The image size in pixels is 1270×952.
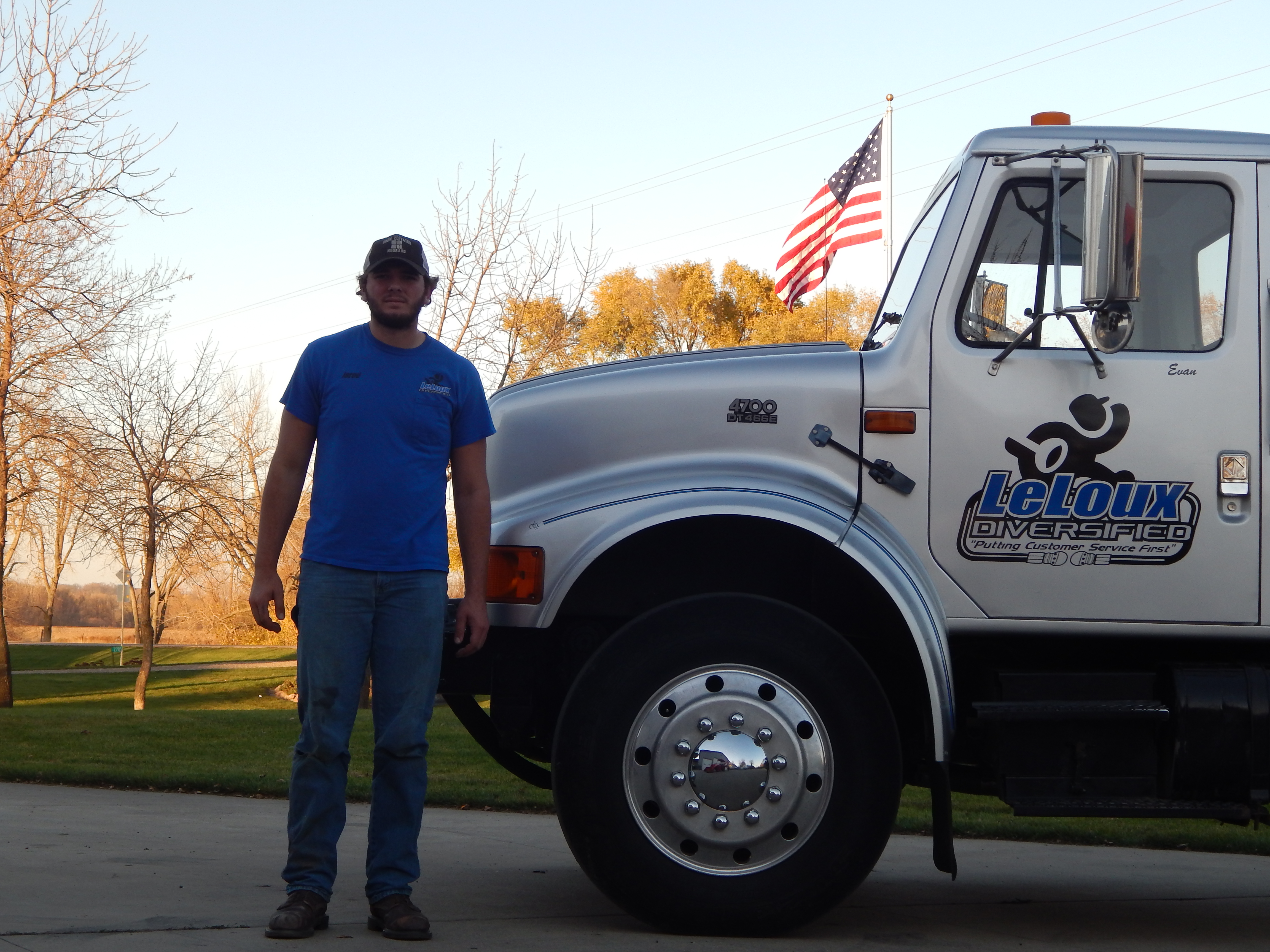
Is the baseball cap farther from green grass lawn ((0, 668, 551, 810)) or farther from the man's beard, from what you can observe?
green grass lawn ((0, 668, 551, 810))

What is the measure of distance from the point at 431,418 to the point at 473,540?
0.42 m

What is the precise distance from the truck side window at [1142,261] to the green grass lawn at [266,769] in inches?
149

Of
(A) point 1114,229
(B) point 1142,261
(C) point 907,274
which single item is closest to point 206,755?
(C) point 907,274

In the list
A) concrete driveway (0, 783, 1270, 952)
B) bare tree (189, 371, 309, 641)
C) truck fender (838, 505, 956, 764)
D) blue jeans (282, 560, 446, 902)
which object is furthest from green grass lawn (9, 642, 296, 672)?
truck fender (838, 505, 956, 764)

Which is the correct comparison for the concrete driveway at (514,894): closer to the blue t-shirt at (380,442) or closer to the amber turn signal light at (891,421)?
the blue t-shirt at (380,442)

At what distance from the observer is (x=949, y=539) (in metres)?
4.31

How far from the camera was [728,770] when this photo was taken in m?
4.07

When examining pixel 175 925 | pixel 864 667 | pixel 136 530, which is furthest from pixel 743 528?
pixel 136 530

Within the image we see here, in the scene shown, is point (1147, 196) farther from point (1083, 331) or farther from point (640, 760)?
point (640, 760)

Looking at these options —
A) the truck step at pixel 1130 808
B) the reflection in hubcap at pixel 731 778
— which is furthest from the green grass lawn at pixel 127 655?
the truck step at pixel 1130 808

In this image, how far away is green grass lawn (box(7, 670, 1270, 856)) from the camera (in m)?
7.70

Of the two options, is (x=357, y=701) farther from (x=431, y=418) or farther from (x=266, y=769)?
(x=266, y=769)

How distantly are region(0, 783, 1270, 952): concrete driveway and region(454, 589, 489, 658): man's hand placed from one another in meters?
0.89

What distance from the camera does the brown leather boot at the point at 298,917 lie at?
396cm
